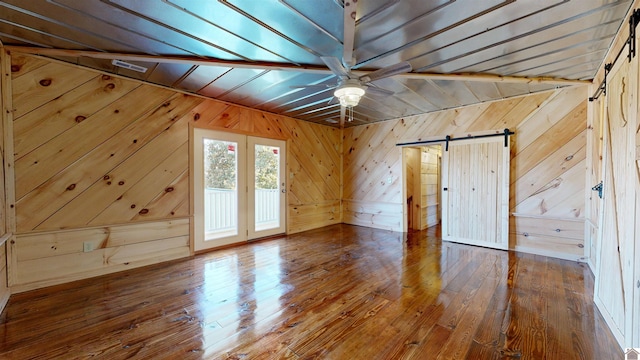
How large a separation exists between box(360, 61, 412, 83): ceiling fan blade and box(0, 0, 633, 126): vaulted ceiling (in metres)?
0.13

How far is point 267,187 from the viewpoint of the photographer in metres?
5.01

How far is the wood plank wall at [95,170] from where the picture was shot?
271 centimetres

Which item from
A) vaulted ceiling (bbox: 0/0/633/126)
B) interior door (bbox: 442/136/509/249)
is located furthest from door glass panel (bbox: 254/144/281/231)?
interior door (bbox: 442/136/509/249)

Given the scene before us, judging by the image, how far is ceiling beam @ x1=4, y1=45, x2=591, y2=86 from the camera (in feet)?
8.54

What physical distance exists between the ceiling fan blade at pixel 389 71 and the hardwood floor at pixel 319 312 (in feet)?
7.16

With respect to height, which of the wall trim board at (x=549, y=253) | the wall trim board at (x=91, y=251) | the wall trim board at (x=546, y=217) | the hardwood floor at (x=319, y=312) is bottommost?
the hardwood floor at (x=319, y=312)

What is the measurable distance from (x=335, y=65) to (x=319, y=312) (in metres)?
2.25

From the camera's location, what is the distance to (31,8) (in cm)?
194

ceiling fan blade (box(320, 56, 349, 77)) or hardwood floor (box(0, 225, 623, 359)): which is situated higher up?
ceiling fan blade (box(320, 56, 349, 77))

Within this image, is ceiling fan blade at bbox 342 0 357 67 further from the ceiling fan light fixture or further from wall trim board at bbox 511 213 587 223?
wall trim board at bbox 511 213 587 223

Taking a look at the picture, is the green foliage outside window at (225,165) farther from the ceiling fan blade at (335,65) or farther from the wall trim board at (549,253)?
Answer: the wall trim board at (549,253)

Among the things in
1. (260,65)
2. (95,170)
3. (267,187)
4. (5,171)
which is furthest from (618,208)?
(5,171)

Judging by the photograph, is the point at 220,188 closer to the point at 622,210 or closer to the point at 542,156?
the point at 622,210

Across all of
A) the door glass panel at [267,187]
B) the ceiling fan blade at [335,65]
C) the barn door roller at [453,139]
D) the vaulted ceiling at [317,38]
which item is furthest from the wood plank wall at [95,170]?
the barn door roller at [453,139]
